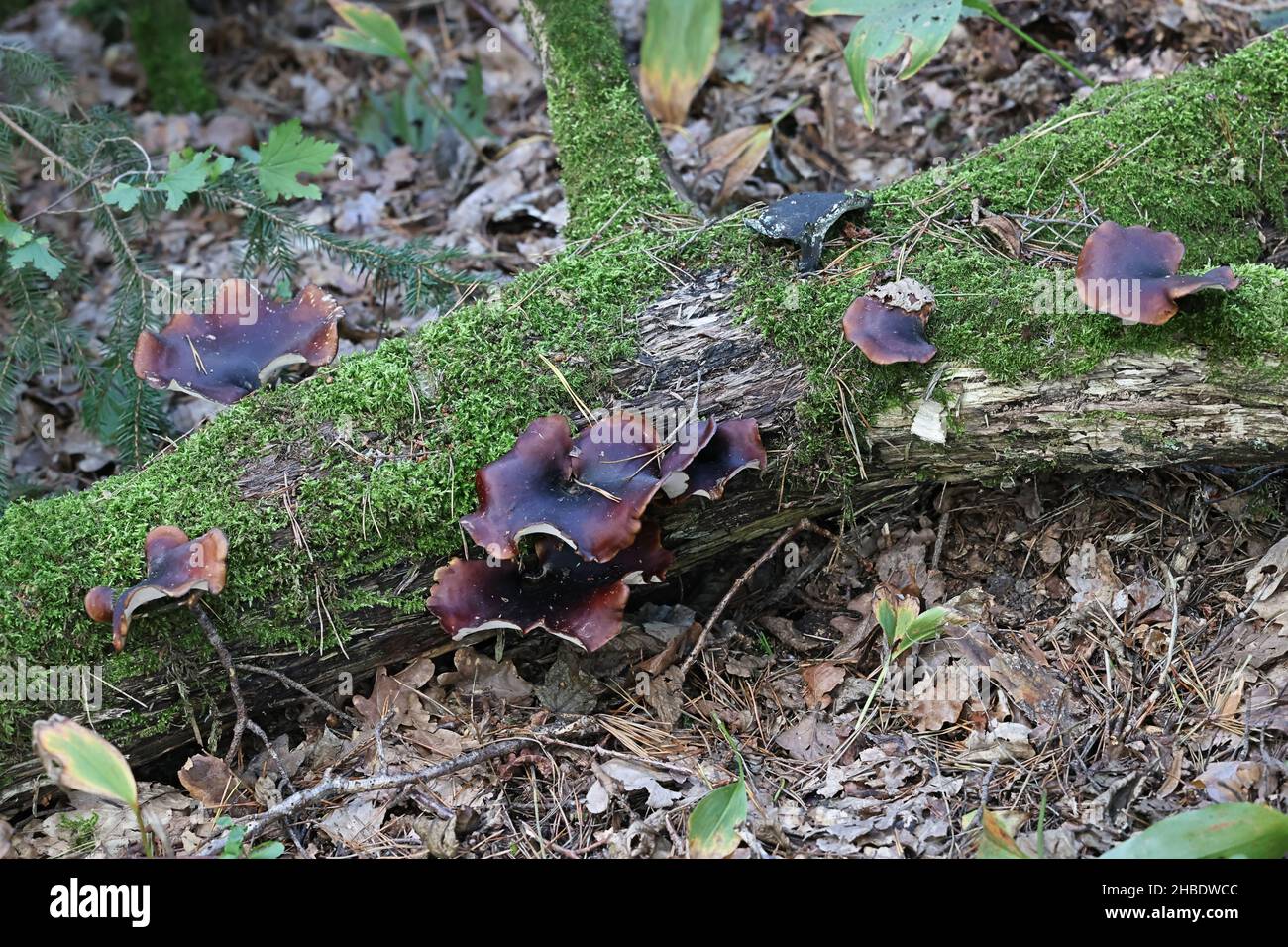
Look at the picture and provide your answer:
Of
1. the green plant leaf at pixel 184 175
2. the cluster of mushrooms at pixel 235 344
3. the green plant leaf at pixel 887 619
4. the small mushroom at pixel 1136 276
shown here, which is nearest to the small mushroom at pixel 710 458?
the green plant leaf at pixel 887 619

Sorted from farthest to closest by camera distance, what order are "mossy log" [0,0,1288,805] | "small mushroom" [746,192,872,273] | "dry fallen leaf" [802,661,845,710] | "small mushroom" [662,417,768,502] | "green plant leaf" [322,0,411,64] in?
"green plant leaf" [322,0,411,64] < "small mushroom" [746,192,872,273] < "dry fallen leaf" [802,661,845,710] < "mossy log" [0,0,1288,805] < "small mushroom" [662,417,768,502]

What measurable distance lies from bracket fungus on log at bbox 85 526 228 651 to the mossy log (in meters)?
0.09

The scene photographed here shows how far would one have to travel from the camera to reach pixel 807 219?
13.2 feet

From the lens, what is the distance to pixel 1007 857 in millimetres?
2906

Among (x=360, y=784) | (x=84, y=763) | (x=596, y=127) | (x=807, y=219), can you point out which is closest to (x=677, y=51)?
(x=596, y=127)

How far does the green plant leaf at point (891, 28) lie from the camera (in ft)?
14.0

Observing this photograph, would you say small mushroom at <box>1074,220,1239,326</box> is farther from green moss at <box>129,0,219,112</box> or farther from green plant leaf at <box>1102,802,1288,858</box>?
green moss at <box>129,0,219,112</box>

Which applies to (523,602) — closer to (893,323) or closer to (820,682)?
(820,682)

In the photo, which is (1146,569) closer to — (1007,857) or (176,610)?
(1007,857)

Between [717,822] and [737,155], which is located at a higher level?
[737,155]

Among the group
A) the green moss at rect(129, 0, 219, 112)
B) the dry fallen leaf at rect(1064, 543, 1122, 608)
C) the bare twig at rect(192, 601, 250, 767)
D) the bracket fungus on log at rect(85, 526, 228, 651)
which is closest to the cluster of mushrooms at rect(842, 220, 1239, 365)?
the dry fallen leaf at rect(1064, 543, 1122, 608)

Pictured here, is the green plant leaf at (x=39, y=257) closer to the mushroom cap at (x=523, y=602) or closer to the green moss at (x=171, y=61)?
the mushroom cap at (x=523, y=602)

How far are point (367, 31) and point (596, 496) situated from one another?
3935mm

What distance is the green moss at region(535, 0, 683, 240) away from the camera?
15.3 feet
